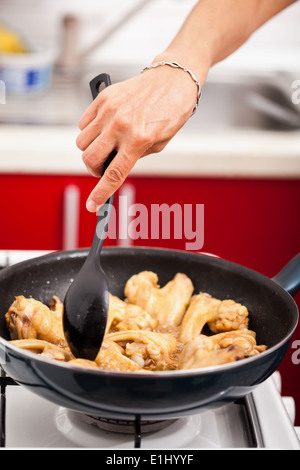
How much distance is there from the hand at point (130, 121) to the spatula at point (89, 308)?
0.06m

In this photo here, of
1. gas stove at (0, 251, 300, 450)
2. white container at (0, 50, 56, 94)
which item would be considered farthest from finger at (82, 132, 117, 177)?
white container at (0, 50, 56, 94)

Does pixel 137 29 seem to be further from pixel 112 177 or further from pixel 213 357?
pixel 213 357

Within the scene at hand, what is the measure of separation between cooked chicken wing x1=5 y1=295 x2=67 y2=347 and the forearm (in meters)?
0.45

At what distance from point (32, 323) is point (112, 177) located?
0.25 metres

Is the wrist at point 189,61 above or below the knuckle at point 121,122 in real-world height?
above

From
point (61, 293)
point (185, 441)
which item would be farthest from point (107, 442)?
point (61, 293)

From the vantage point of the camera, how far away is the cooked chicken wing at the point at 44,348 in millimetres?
918

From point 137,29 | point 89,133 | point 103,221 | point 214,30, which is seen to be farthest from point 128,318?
point 137,29

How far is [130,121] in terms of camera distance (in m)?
0.96

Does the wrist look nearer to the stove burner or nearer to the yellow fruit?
the stove burner

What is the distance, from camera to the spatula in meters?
0.93

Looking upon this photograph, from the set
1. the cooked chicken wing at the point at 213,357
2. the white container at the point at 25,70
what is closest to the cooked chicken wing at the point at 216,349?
the cooked chicken wing at the point at 213,357

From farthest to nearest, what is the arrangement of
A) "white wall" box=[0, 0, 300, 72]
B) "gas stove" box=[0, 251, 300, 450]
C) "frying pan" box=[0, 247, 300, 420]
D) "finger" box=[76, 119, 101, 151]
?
"white wall" box=[0, 0, 300, 72] → "finger" box=[76, 119, 101, 151] → "gas stove" box=[0, 251, 300, 450] → "frying pan" box=[0, 247, 300, 420]

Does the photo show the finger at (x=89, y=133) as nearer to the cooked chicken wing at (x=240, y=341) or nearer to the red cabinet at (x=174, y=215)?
the cooked chicken wing at (x=240, y=341)
